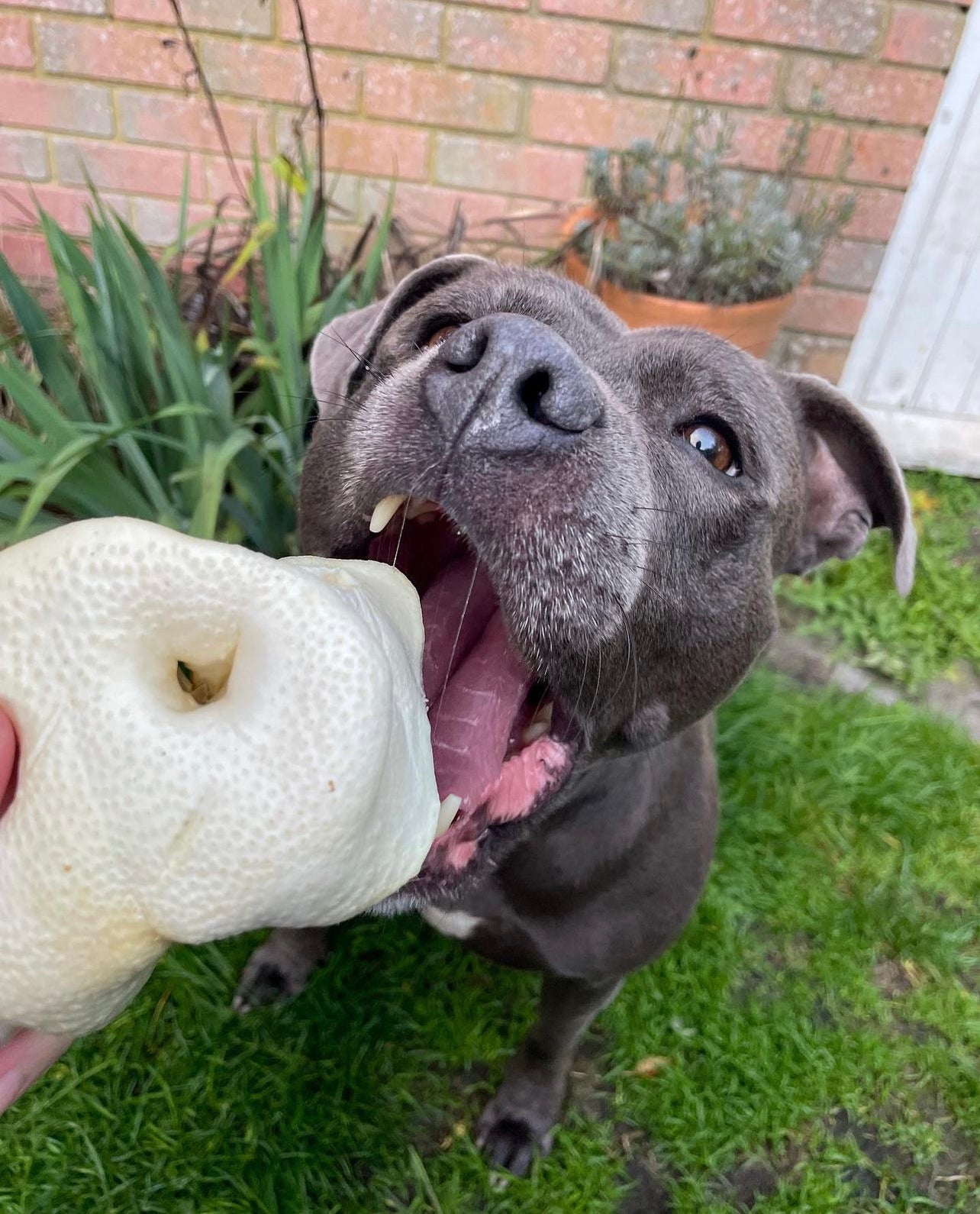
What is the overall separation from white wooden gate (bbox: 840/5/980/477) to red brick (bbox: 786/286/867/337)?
0.83ft

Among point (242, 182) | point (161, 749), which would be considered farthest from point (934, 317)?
point (161, 749)

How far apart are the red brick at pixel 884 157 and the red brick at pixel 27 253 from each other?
3338 millimetres

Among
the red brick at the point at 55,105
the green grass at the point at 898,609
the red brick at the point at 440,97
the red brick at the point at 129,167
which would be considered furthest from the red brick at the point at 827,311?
the red brick at the point at 55,105

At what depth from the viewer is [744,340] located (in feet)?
11.7

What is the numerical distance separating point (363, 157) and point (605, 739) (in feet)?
10.5

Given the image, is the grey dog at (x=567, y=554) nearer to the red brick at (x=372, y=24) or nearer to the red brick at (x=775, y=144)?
the red brick at (x=372, y=24)

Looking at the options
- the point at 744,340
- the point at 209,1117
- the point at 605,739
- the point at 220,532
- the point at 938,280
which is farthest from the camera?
the point at 938,280

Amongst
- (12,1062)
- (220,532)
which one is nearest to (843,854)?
(220,532)

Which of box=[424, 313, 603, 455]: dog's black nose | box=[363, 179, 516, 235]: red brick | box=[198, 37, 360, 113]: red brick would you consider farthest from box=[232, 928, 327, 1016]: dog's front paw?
box=[198, 37, 360, 113]: red brick

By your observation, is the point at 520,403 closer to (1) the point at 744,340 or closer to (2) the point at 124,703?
(2) the point at 124,703

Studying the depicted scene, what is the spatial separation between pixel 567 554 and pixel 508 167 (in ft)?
10.3

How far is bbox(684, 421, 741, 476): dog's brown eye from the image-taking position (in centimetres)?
151

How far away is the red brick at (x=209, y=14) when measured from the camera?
11.3 ft

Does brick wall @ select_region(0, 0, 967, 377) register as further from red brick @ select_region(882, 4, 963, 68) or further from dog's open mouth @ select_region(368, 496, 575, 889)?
dog's open mouth @ select_region(368, 496, 575, 889)
